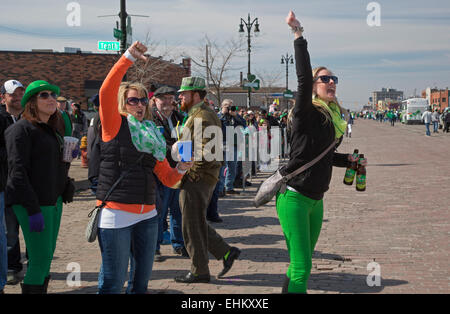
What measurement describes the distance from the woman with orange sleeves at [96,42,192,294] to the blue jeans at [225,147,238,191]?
25.3 feet

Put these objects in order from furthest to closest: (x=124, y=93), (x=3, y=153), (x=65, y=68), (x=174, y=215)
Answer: (x=65, y=68)
(x=174, y=215)
(x=3, y=153)
(x=124, y=93)

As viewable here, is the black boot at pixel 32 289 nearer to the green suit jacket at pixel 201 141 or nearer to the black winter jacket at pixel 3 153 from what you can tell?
the black winter jacket at pixel 3 153

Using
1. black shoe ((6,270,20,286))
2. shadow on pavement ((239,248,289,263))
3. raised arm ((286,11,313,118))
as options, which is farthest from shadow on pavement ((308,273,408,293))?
black shoe ((6,270,20,286))

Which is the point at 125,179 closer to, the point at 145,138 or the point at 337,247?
the point at 145,138

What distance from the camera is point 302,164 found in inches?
147

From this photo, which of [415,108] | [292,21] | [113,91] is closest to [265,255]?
[292,21]

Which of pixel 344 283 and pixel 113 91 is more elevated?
pixel 113 91

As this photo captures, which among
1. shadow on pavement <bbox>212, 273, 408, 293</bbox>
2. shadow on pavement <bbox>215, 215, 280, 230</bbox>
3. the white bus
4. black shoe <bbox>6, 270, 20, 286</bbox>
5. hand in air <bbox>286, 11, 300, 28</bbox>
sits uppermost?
the white bus

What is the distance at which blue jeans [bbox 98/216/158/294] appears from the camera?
342 cm

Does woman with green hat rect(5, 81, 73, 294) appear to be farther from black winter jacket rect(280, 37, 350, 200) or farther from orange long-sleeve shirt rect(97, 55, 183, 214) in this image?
black winter jacket rect(280, 37, 350, 200)

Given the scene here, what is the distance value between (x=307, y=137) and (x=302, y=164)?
203mm

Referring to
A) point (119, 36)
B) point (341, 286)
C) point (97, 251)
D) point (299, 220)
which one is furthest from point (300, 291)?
point (119, 36)

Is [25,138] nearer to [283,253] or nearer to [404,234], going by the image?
[283,253]

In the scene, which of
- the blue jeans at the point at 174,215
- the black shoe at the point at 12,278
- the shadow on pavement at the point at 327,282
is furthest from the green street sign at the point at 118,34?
the shadow on pavement at the point at 327,282
